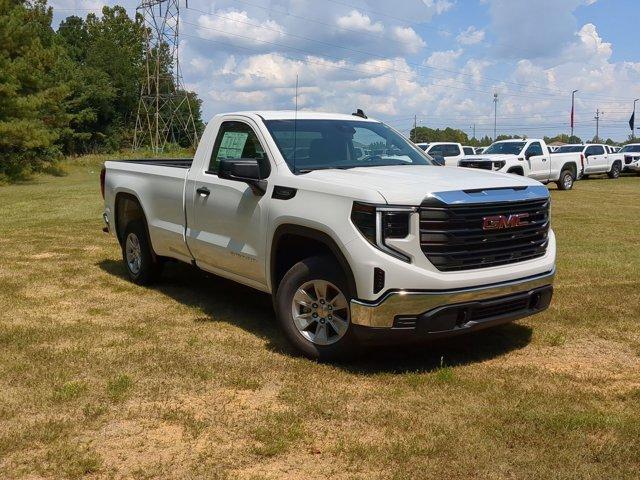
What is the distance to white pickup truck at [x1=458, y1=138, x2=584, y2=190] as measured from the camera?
23.2 meters

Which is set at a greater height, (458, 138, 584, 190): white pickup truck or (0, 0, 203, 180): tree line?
(0, 0, 203, 180): tree line

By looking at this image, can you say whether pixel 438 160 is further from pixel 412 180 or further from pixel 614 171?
pixel 614 171

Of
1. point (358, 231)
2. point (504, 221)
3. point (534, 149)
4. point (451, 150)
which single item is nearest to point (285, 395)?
point (358, 231)

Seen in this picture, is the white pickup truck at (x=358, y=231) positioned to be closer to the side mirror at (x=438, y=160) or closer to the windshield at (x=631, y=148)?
the side mirror at (x=438, y=160)

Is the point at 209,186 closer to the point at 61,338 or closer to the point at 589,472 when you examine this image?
the point at 61,338

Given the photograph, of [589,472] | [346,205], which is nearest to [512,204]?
[346,205]

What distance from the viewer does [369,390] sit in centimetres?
458

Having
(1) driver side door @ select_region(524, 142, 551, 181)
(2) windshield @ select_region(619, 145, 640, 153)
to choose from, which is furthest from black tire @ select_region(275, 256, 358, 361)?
(2) windshield @ select_region(619, 145, 640, 153)

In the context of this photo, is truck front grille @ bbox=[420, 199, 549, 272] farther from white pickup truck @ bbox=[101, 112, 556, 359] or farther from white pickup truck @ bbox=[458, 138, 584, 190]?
white pickup truck @ bbox=[458, 138, 584, 190]

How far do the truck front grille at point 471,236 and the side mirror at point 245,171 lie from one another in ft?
4.83

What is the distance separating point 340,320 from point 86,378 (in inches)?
70.5

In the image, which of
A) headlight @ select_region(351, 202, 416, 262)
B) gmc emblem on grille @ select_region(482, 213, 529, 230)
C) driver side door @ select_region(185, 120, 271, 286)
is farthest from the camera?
driver side door @ select_region(185, 120, 271, 286)

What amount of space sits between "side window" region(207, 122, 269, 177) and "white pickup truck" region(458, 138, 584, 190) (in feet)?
57.3

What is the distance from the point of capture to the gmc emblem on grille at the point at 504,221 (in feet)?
15.8
